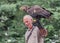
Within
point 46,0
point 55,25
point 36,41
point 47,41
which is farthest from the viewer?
point 46,0

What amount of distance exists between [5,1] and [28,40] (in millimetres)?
5344

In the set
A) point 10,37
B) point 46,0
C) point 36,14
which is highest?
point 36,14

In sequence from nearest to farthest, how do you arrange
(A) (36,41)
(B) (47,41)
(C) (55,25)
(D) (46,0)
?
(A) (36,41)
(B) (47,41)
(C) (55,25)
(D) (46,0)

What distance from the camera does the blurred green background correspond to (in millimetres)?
8578

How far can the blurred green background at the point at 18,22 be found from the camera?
8.58 meters

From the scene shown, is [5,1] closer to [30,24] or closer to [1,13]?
[1,13]

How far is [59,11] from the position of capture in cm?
904

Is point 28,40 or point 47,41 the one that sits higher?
point 28,40

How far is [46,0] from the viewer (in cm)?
955

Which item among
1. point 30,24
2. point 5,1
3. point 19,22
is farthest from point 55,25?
point 30,24

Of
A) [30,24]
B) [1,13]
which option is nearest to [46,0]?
[1,13]

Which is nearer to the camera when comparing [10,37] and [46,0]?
[10,37]

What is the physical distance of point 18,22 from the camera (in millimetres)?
9203

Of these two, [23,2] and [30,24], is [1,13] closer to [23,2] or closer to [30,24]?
[23,2]
